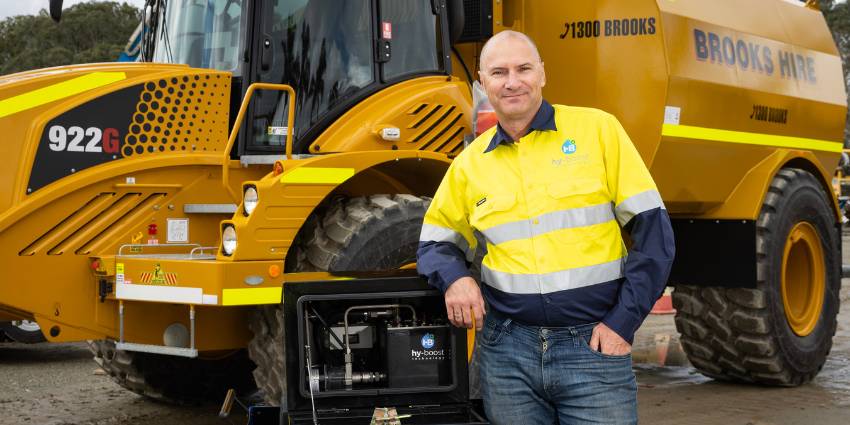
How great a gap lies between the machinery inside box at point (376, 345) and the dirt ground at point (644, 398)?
2630 mm

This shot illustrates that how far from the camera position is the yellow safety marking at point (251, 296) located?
3.63 metres

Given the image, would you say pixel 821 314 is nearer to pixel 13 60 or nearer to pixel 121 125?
pixel 121 125

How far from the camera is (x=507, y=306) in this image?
266cm

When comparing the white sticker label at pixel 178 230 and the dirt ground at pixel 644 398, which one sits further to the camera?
the dirt ground at pixel 644 398

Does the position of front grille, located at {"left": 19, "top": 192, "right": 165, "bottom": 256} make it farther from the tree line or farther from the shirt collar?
the tree line

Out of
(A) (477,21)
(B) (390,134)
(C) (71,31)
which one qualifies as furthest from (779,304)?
(C) (71,31)

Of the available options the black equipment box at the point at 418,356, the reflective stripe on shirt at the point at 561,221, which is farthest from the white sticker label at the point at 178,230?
the reflective stripe on shirt at the point at 561,221

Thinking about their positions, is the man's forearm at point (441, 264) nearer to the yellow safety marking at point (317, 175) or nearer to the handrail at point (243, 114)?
the yellow safety marking at point (317, 175)

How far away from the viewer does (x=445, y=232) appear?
112 inches

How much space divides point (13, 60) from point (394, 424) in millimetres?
32755

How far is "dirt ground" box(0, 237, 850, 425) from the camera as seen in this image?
5453 millimetres

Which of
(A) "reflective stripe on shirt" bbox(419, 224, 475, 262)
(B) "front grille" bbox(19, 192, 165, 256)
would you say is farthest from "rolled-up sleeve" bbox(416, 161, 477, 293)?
(B) "front grille" bbox(19, 192, 165, 256)

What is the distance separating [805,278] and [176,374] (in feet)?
16.5

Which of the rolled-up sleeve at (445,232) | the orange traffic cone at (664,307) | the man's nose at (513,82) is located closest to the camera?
the man's nose at (513,82)
